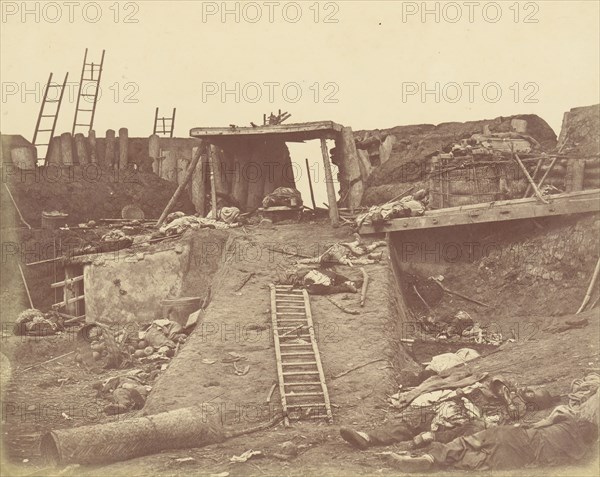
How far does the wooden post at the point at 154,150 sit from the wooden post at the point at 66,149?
2341 mm

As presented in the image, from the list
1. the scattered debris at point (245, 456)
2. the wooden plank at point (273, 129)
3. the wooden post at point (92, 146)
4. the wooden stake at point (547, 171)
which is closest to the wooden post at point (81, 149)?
the wooden post at point (92, 146)

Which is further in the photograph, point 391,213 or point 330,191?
point 330,191

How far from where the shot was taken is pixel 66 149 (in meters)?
25.7

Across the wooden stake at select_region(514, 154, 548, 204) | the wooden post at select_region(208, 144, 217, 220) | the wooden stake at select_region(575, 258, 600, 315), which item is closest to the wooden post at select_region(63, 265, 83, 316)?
the wooden post at select_region(208, 144, 217, 220)

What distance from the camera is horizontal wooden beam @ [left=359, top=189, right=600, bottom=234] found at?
48.7 feet

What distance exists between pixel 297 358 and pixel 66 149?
15867mm

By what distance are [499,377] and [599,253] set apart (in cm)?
487

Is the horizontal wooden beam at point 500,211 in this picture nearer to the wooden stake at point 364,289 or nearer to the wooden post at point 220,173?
the wooden stake at point 364,289

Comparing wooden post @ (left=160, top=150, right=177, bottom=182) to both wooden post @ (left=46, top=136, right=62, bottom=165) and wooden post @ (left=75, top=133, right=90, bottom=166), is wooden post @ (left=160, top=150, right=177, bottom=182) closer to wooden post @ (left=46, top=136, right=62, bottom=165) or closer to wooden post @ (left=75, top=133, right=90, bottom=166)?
wooden post @ (left=75, top=133, right=90, bottom=166)

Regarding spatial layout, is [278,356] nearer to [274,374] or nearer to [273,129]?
[274,374]

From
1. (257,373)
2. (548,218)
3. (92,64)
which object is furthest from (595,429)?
(92,64)

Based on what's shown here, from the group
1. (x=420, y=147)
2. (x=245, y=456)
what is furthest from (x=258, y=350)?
(x=420, y=147)

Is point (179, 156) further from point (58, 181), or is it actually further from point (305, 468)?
point (305, 468)

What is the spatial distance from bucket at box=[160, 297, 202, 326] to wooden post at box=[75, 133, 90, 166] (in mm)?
11222
